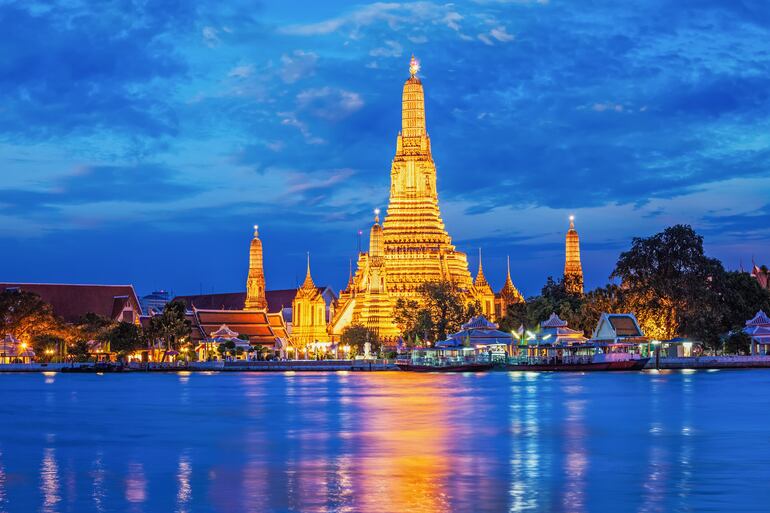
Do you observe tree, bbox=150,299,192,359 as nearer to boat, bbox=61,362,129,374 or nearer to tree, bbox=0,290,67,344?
boat, bbox=61,362,129,374

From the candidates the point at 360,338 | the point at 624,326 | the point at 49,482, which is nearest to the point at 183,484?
the point at 49,482

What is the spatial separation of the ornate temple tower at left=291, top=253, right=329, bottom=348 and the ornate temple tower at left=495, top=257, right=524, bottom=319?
16.5 metres

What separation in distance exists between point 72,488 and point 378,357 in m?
76.1

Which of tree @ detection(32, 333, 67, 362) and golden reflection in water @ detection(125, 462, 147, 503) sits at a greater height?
tree @ detection(32, 333, 67, 362)

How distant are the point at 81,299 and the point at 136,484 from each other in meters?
93.5

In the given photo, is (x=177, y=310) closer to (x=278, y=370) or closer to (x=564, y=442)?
(x=278, y=370)

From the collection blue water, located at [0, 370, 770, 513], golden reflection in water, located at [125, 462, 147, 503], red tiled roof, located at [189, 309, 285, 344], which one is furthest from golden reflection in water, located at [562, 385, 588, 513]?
red tiled roof, located at [189, 309, 285, 344]

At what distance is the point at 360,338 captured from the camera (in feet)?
331

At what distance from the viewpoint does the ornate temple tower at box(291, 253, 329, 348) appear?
11538 cm

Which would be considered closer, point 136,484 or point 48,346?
point 136,484

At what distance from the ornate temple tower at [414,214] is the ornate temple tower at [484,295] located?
5.46 meters

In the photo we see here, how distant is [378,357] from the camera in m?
100

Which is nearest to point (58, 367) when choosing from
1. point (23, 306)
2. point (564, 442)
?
point (23, 306)

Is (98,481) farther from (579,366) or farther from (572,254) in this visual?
(572,254)
